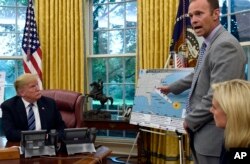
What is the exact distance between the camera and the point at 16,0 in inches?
209

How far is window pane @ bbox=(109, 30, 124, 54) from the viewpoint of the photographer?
5.07 metres

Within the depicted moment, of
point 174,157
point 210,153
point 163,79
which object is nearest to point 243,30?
point 163,79

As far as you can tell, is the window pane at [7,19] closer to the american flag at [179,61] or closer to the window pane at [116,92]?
the window pane at [116,92]

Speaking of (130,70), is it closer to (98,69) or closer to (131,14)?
(98,69)

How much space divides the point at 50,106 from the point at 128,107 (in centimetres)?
173

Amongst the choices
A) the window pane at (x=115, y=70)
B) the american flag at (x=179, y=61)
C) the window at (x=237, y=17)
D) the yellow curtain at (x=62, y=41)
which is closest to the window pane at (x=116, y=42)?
the window pane at (x=115, y=70)

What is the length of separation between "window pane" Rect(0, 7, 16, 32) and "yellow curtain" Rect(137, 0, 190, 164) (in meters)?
1.98

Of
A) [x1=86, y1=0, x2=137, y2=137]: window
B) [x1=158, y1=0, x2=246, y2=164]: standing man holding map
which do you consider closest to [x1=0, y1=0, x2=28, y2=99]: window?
[x1=86, y1=0, x2=137, y2=137]: window

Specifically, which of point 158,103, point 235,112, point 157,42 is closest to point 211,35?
point 235,112

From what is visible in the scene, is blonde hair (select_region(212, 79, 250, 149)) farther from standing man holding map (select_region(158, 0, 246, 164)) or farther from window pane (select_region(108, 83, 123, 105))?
window pane (select_region(108, 83, 123, 105))

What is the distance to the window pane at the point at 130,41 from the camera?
16.3ft

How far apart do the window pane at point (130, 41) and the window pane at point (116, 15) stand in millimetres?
155

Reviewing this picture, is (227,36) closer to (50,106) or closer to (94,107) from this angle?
(50,106)

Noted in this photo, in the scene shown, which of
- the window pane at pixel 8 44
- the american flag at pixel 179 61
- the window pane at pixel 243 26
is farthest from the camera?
the window pane at pixel 8 44
